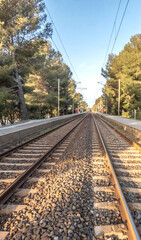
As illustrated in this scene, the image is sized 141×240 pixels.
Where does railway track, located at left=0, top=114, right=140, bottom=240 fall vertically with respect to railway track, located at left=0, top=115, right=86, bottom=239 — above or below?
below

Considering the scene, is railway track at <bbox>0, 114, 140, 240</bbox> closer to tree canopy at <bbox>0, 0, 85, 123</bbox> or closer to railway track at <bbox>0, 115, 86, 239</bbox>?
railway track at <bbox>0, 115, 86, 239</bbox>

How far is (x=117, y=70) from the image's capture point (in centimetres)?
4469

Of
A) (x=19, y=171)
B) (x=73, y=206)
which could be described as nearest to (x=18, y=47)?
(x=19, y=171)

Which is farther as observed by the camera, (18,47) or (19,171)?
(18,47)

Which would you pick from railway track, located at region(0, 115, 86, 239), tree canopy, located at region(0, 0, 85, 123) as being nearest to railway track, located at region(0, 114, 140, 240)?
railway track, located at region(0, 115, 86, 239)

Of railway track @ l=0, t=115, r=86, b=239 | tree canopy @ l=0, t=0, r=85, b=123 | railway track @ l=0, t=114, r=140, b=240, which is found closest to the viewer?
railway track @ l=0, t=114, r=140, b=240

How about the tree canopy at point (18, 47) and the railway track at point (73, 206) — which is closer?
the railway track at point (73, 206)

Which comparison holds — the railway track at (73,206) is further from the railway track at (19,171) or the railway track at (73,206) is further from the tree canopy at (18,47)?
the tree canopy at (18,47)

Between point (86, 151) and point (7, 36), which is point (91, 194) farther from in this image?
point (7, 36)

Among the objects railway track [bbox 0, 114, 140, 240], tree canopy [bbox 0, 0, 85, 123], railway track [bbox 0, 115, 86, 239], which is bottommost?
railway track [bbox 0, 114, 140, 240]

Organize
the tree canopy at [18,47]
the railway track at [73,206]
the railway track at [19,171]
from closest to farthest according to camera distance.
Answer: the railway track at [73,206], the railway track at [19,171], the tree canopy at [18,47]

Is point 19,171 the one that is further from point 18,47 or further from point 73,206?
point 18,47

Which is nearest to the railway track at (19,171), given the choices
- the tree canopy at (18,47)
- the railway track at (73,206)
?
the railway track at (73,206)

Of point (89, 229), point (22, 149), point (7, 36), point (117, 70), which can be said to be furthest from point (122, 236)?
point (117, 70)
